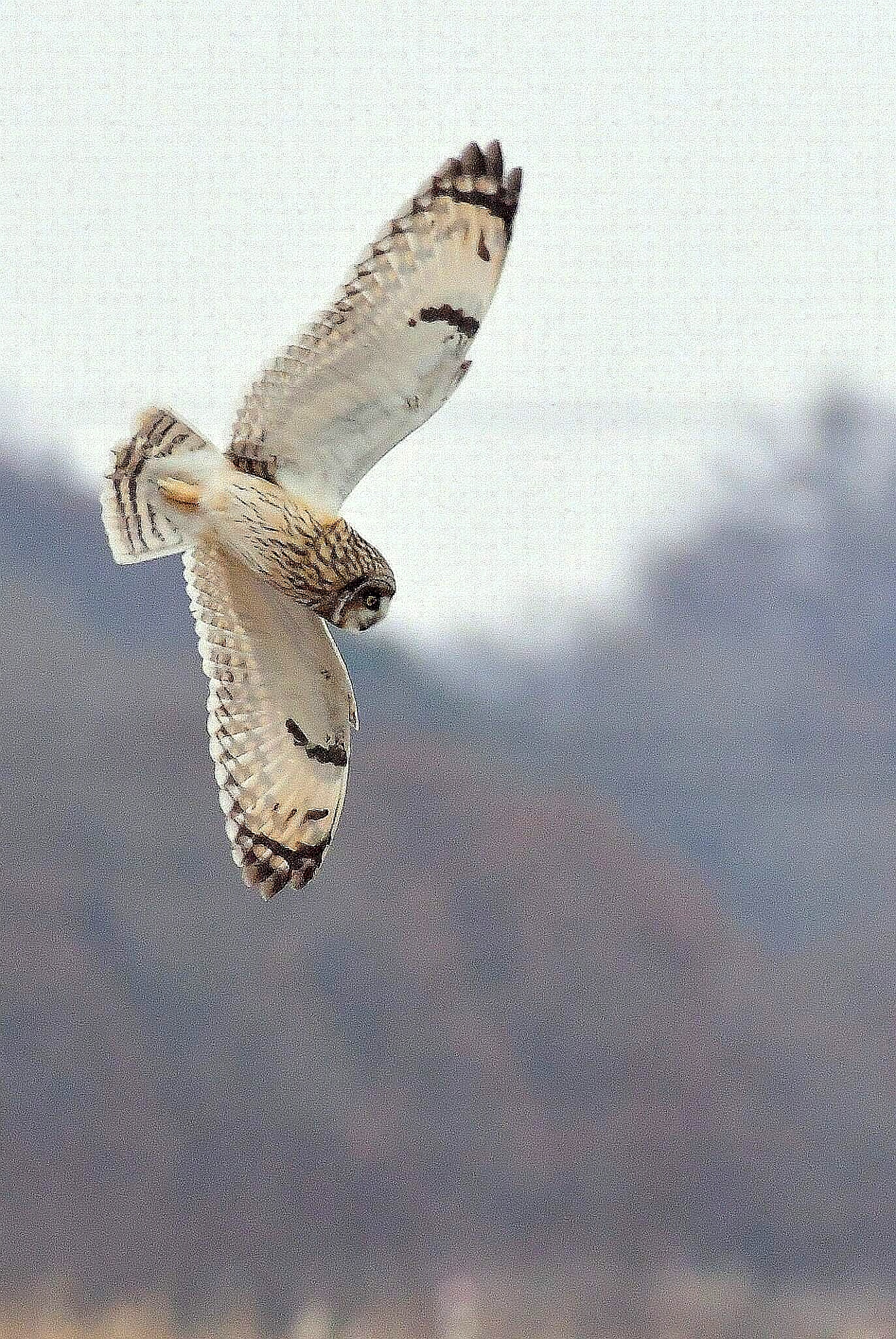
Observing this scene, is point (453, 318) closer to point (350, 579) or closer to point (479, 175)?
point (479, 175)

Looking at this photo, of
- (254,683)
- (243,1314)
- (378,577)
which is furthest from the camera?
(243,1314)

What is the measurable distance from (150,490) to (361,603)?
43 cm

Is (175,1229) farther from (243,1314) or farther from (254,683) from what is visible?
(254,683)

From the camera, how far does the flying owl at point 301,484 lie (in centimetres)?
286

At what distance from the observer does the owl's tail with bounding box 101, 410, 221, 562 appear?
2943 mm

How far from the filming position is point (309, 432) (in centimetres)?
296

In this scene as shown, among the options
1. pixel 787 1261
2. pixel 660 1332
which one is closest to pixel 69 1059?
pixel 660 1332

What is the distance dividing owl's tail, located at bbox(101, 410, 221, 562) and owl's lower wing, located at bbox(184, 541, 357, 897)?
0.11 meters

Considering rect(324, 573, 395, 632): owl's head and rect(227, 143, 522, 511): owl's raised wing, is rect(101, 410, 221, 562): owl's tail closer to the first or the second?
rect(227, 143, 522, 511): owl's raised wing

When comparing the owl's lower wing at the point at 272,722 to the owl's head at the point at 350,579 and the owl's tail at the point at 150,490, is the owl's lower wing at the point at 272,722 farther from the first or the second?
the owl's head at the point at 350,579

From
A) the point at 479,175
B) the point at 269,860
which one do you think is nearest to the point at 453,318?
the point at 479,175

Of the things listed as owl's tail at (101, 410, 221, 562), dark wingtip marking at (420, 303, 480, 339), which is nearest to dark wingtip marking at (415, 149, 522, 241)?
dark wingtip marking at (420, 303, 480, 339)

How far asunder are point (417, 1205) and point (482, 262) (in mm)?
5823

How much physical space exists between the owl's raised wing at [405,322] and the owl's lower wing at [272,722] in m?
0.33
